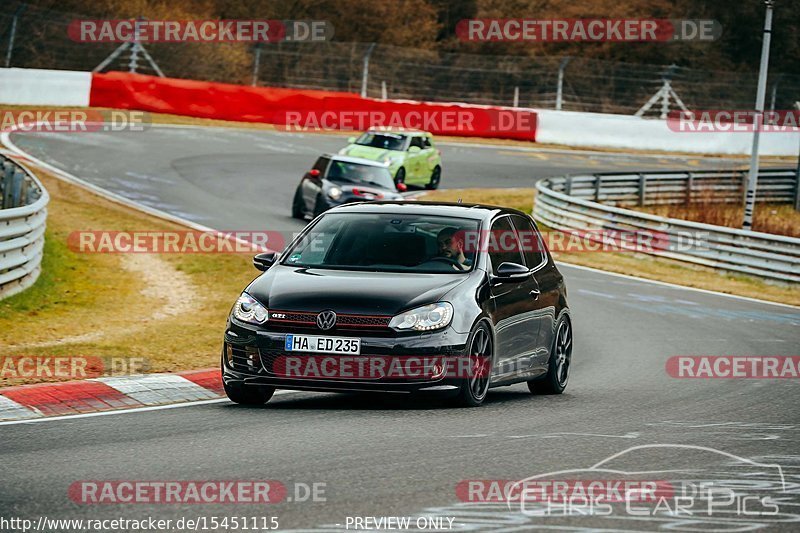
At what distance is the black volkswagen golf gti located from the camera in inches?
385

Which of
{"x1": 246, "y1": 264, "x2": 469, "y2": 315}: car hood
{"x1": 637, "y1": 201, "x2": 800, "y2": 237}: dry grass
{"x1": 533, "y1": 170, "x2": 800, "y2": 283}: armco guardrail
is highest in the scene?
{"x1": 246, "y1": 264, "x2": 469, "y2": 315}: car hood

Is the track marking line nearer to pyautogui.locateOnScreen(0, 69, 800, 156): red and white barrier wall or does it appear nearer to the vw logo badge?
the vw logo badge

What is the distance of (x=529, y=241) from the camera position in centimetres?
1200

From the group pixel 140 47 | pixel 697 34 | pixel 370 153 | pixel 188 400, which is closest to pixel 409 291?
pixel 188 400

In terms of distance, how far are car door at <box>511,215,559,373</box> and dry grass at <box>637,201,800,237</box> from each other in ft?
66.8

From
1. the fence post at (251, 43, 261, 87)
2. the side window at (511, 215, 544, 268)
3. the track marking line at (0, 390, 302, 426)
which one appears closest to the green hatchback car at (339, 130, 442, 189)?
the side window at (511, 215, 544, 268)

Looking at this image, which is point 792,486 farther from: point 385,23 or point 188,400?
point 385,23

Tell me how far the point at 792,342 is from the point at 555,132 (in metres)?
32.7

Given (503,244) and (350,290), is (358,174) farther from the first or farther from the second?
(350,290)

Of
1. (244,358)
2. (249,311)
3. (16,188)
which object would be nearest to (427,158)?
(16,188)

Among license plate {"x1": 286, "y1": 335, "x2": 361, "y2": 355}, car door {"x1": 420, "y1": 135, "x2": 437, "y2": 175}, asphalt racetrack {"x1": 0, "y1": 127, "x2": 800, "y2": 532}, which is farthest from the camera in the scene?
car door {"x1": 420, "y1": 135, "x2": 437, "y2": 175}

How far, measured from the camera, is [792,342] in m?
17.5

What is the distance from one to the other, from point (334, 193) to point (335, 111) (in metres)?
20.2

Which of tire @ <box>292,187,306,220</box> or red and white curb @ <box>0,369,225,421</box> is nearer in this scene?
red and white curb @ <box>0,369,225,421</box>
